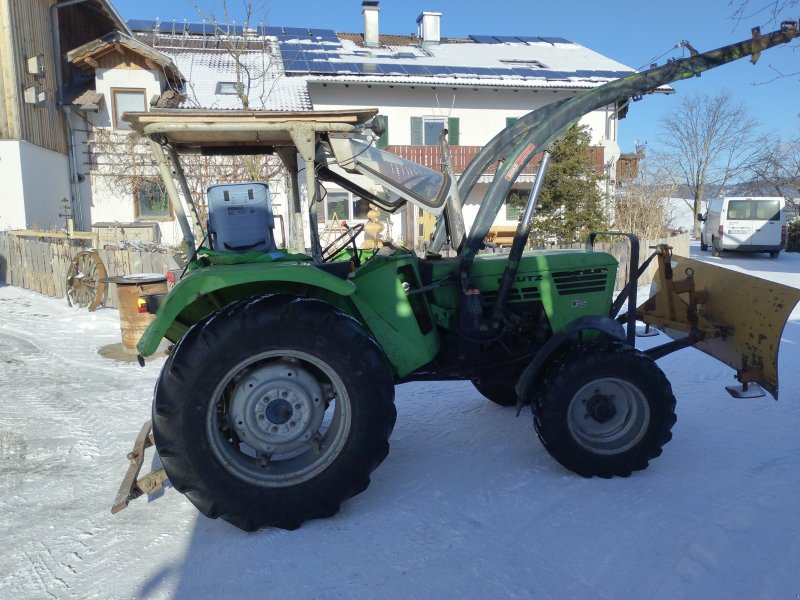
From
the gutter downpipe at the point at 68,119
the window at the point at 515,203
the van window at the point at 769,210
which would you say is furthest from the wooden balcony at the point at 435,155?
the gutter downpipe at the point at 68,119

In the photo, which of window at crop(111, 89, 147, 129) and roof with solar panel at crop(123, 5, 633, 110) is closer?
window at crop(111, 89, 147, 129)

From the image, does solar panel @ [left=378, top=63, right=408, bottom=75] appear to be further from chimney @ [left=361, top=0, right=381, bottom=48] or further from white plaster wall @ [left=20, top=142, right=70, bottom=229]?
white plaster wall @ [left=20, top=142, right=70, bottom=229]

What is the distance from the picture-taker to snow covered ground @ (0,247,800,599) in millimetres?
2682

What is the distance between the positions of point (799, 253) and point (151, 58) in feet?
68.0

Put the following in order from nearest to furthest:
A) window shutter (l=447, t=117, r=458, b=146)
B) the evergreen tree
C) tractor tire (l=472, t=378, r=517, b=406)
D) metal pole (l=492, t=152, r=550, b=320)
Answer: metal pole (l=492, t=152, r=550, b=320), tractor tire (l=472, t=378, r=517, b=406), the evergreen tree, window shutter (l=447, t=117, r=458, b=146)

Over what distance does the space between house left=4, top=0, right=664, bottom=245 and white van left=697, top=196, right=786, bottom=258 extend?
133 inches

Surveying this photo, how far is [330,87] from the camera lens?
804 inches

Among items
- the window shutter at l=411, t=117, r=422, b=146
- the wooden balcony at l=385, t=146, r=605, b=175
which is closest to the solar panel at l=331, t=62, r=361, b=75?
the window shutter at l=411, t=117, r=422, b=146

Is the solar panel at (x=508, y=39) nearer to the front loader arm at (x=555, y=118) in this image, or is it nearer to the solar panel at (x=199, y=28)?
the solar panel at (x=199, y=28)

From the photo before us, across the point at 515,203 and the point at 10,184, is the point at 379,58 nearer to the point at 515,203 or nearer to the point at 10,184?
the point at 515,203

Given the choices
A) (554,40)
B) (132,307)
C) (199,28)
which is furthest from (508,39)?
(132,307)

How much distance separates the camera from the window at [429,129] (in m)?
21.2

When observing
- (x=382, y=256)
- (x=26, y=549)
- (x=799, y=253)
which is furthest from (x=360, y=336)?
(x=799, y=253)

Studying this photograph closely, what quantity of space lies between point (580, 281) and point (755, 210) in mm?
16375
